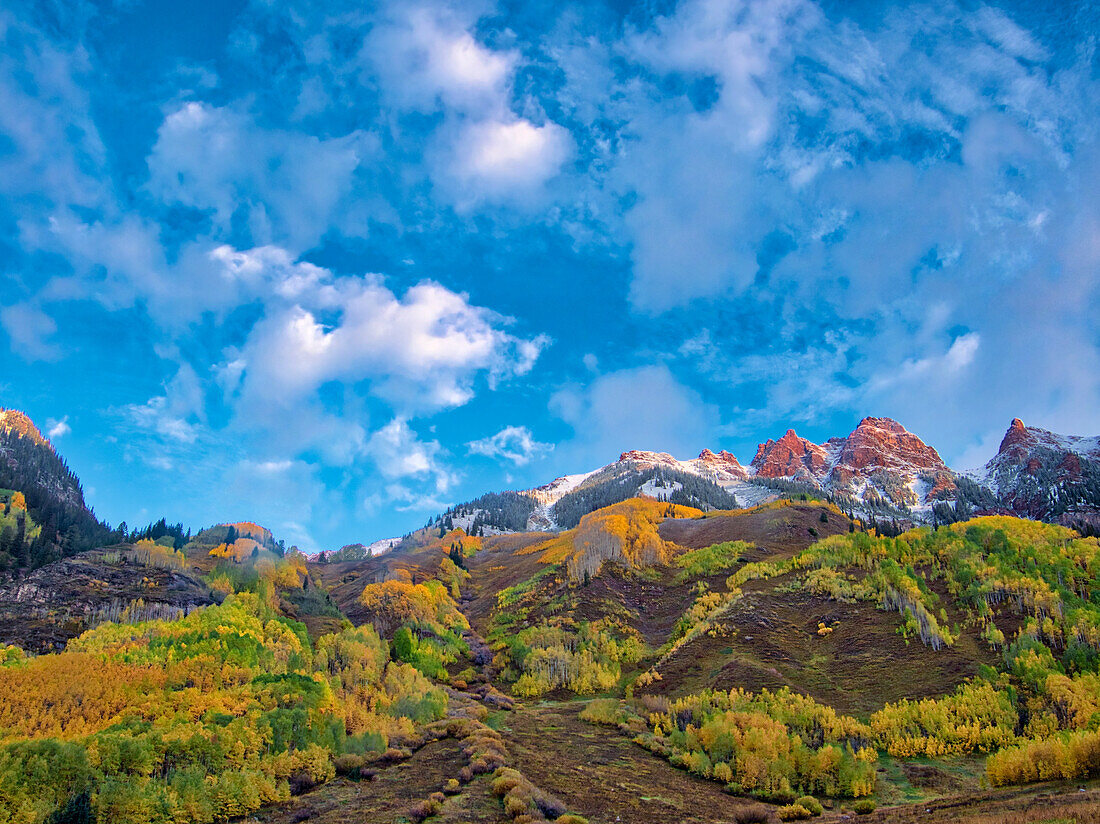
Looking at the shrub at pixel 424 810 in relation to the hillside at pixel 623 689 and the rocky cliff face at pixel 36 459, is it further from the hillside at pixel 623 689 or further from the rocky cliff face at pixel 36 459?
the rocky cliff face at pixel 36 459

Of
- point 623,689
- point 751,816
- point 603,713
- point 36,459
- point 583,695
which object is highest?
point 36,459

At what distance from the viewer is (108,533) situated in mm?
104500

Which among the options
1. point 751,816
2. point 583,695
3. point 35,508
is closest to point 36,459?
point 35,508

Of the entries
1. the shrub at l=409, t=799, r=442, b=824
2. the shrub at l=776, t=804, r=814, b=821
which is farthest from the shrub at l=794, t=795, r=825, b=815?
the shrub at l=409, t=799, r=442, b=824

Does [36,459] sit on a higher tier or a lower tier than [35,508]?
higher

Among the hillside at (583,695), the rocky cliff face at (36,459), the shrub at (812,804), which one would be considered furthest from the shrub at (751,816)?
the rocky cliff face at (36,459)

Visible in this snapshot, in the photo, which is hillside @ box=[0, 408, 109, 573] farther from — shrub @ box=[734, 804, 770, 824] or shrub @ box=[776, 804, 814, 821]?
shrub @ box=[776, 804, 814, 821]

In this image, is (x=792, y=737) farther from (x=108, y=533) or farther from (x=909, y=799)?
(x=108, y=533)

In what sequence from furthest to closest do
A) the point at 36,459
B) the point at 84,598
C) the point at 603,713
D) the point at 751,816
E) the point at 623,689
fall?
the point at 36,459 → the point at 623,689 → the point at 84,598 → the point at 603,713 → the point at 751,816

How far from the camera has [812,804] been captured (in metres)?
20.2

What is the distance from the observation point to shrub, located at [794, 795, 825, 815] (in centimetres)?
1991

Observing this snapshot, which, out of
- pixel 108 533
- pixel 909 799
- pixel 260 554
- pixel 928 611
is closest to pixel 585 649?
pixel 928 611

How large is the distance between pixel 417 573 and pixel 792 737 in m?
69.1

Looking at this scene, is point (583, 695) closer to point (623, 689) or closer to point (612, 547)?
point (623, 689)
